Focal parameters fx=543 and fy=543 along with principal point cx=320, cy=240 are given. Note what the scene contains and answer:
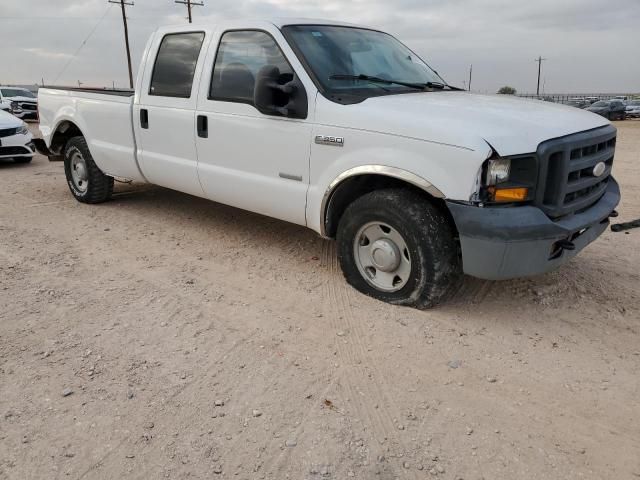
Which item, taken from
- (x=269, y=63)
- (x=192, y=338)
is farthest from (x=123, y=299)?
(x=269, y=63)

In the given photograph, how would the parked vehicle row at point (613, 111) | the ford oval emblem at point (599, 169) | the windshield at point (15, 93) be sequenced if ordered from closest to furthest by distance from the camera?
the ford oval emblem at point (599, 169) → the windshield at point (15, 93) → the parked vehicle row at point (613, 111)

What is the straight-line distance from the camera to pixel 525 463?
95.0 inches

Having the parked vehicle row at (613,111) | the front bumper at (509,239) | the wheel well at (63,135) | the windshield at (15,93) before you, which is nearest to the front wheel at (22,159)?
the wheel well at (63,135)

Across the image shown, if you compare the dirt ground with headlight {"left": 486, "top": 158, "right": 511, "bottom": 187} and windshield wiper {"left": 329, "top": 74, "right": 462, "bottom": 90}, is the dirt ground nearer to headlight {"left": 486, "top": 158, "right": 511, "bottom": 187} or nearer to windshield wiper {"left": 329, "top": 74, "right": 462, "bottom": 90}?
headlight {"left": 486, "top": 158, "right": 511, "bottom": 187}

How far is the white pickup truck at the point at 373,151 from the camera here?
3.29m

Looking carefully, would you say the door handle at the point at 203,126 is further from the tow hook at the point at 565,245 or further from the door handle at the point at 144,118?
the tow hook at the point at 565,245

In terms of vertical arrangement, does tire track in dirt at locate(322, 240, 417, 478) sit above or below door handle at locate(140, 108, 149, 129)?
below

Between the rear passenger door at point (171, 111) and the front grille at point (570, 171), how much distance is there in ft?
9.95

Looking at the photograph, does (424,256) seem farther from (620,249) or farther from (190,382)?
(620,249)

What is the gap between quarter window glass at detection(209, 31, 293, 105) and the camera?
4.32 m

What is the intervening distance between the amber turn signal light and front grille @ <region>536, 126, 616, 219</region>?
109 millimetres

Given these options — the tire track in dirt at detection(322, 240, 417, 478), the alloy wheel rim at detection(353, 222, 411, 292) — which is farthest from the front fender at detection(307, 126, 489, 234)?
the tire track in dirt at detection(322, 240, 417, 478)

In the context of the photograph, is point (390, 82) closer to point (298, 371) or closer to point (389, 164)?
point (389, 164)

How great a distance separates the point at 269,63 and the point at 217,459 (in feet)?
9.97
